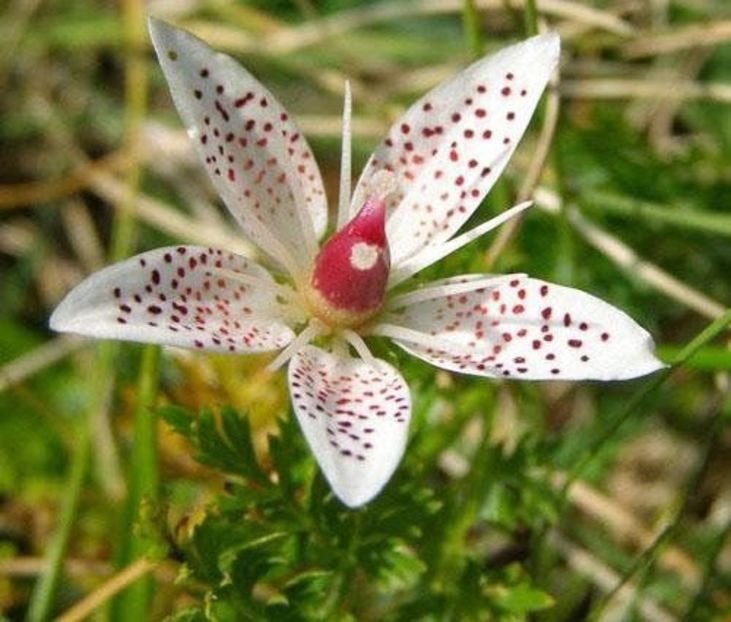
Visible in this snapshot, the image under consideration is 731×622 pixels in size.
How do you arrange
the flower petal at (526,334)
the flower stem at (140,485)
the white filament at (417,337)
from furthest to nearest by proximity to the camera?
1. the flower stem at (140,485)
2. the white filament at (417,337)
3. the flower petal at (526,334)

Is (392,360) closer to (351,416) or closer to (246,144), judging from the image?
(351,416)

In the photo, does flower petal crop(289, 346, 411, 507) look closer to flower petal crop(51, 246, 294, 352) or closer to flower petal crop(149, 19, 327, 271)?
flower petal crop(51, 246, 294, 352)

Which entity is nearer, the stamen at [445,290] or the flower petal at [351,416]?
the flower petal at [351,416]

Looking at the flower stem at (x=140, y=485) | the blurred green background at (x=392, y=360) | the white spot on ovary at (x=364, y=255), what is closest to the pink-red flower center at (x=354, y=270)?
the white spot on ovary at (x=364, y=255)

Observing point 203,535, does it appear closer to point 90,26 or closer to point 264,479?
point 264,479

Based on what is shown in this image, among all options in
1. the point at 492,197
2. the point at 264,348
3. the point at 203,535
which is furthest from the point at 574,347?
the point at 492,197

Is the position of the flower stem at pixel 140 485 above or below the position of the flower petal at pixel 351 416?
below

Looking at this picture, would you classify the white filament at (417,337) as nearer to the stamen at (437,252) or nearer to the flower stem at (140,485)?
the stamen at (437,252)
